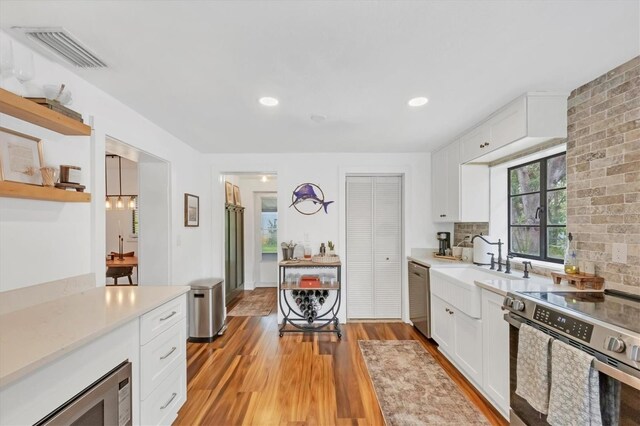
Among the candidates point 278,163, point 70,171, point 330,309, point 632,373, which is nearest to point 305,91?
point 70,171

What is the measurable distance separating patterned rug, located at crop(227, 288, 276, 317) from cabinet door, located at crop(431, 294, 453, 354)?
7.72ft

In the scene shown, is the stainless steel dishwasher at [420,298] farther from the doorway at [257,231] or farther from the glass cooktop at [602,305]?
the doorway at [257,231]

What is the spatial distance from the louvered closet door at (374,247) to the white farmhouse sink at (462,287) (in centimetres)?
90

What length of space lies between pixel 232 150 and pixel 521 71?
3165 mm

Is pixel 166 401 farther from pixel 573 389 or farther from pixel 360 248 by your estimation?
pixel 360 248

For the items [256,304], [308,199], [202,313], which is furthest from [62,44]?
[256,304]

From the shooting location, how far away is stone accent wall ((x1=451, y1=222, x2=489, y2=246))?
3258 millimetres

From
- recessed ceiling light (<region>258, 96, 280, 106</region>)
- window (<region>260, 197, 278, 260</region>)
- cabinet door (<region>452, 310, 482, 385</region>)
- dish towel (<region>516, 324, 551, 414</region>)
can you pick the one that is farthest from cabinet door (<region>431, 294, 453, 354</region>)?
window (<region>260, 197, 278, 260</region>)

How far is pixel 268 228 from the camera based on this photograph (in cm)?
589

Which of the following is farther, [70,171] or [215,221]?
[215,221]

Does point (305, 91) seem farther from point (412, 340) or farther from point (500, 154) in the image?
point (412, 340)

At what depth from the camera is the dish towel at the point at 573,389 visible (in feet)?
3.87

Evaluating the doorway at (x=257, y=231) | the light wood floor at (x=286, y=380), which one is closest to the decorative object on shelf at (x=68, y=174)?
the light wood floor at (x=286, y=380)

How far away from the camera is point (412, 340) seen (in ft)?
10.8
